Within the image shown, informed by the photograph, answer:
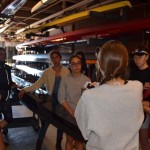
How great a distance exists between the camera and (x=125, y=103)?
3.81ft

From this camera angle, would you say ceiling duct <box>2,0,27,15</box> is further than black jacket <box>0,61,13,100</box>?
No

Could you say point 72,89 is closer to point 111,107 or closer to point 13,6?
point 111,107

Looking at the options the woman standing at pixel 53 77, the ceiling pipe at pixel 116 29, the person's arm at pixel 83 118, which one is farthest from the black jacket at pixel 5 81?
Answer: the person's arm at pixel 83 118

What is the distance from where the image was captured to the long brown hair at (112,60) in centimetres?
113

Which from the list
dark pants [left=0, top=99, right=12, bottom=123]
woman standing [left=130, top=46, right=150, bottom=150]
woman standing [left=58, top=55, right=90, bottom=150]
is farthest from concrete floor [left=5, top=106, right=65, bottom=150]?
woman standing [left=130, top=46, right=150, bottom=150]

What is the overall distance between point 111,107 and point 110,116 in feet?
0.14

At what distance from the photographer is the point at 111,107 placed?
1.15 meters

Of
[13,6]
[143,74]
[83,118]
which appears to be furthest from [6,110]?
[83,118]

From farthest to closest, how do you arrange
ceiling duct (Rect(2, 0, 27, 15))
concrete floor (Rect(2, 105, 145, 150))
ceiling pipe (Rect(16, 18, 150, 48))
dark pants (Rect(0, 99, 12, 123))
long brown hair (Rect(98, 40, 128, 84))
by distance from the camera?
dark pants (Rect(0, 99, 12, 123))
ceiling duct (Rect(2, 0, 27, 15))
concrete floor (Rect(2, 105, 145, 150))
ceiling pipe (Rect(16, 18, 150, 48))
long brown hair (Rect(98, 40, 128, 84))

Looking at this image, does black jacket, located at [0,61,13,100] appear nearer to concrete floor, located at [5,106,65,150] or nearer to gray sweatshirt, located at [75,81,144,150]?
concrete floor, located at [5,106,65,150]

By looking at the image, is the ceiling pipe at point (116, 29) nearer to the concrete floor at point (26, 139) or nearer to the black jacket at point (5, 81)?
the black jacket at point (5, 81)

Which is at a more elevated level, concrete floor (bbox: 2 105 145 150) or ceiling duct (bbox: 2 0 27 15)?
ceiling duct (bbox: 2 0 27 15)

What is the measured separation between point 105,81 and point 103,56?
0.40 feet

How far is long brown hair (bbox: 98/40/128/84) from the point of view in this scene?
1128mm
